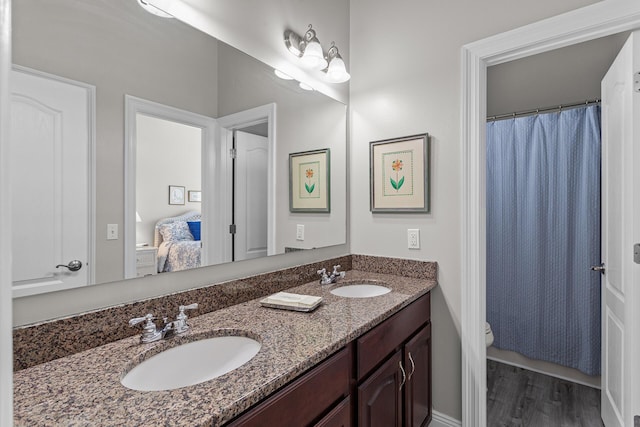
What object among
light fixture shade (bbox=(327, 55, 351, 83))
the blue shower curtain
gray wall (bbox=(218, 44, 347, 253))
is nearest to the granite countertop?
gray wall (bbox=(218, 44, 347, 253))

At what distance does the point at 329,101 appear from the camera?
6.72 feet

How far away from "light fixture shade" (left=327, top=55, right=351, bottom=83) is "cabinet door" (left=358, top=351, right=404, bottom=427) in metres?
1.47

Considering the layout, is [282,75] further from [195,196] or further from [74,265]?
[74,265]

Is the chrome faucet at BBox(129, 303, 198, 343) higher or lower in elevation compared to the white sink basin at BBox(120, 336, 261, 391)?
higher

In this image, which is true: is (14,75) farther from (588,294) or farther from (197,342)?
(588,294)

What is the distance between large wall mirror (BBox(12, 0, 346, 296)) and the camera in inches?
36.4

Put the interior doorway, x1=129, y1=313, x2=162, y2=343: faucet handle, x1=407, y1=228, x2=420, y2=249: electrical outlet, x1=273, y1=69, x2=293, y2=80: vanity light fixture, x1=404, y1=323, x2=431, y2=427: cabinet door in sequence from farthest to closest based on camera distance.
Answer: the interior doorway < x1=407, y1=228, x2=420, y2=249: electrical outlet < x1=273, y1=69, x2=293, y2=80: vanity light fixture < x1=404, y1=323, x2=431, y2=427: cabinet door < x1=129, y1=313, x2=162, y2=343: faucet handle

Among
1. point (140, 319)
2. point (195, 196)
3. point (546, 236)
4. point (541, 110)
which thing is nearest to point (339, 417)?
point (140, 319)

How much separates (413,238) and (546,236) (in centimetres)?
130

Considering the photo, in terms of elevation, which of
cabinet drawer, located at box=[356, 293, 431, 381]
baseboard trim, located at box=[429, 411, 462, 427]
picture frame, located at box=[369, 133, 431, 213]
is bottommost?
baseboard trim, located at box=[429, 411, 462, 427]

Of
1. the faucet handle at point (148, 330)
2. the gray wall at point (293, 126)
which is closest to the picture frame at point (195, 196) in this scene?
the gray wall at point (293, 126)

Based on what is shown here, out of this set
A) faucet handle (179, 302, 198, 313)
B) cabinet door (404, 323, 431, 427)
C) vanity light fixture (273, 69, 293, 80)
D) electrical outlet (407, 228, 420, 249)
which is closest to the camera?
faucet handle (179, 302, 198, 313)

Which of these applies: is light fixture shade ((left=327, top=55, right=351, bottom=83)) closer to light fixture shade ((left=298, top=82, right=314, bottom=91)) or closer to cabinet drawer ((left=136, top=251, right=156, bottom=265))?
light fixture shade ((left=298, top=82, right=314, bottom=91))

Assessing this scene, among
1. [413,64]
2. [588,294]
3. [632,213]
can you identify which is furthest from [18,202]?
[588,294]
